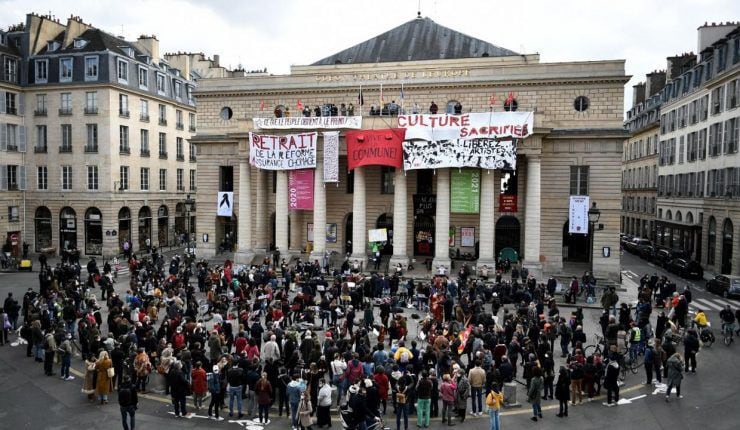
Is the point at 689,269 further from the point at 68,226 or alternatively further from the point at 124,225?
the point at 68,226

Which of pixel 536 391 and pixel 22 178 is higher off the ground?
pixel 22 178

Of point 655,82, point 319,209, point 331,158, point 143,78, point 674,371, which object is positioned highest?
point 655,82

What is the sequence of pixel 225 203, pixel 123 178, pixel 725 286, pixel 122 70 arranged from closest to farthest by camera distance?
pixel 725 286 < pixel 225 203 < pixel 122 70 < pixel 123 178

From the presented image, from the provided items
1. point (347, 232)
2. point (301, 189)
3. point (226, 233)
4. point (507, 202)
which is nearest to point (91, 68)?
point (226, 233)

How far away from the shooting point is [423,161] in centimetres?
3575

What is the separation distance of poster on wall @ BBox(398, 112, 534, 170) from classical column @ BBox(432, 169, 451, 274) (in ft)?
4.81

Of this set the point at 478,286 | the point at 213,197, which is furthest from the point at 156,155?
the point at 478,286

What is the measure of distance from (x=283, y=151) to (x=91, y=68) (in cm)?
2114

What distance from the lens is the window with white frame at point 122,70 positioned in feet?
158

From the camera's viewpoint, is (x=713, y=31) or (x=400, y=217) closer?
(x=400, y=217)

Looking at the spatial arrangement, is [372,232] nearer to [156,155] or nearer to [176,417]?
[176,417]

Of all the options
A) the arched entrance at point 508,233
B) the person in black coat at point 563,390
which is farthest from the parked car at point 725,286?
the person in black coat at point 563,390

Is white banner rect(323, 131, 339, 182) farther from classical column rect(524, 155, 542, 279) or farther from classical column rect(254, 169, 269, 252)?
classical column rect(524, 155, 542, 279)

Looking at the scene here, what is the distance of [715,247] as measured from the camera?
148ft
